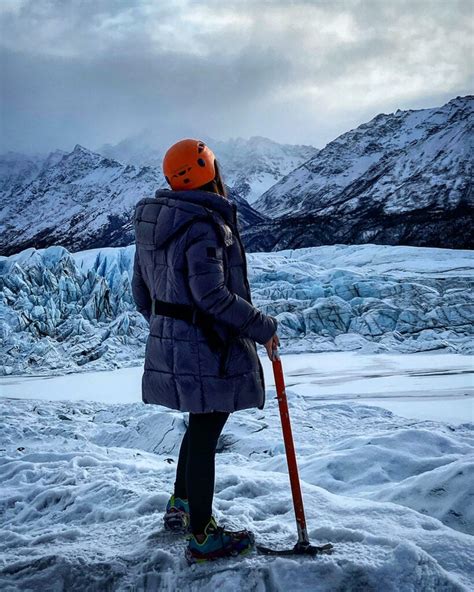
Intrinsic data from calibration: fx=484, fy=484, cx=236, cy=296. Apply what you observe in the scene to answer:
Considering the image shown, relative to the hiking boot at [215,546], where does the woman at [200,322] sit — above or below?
above

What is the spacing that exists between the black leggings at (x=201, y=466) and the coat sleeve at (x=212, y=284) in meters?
0.32

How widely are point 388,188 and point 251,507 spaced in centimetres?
5858

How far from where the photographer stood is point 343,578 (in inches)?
55.3

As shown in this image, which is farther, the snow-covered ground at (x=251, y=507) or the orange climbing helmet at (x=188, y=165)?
the orange climbing helmet at (x=188, y=165)

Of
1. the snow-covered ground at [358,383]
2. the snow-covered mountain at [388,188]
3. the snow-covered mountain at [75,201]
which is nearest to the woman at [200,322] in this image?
the snow-covered ground at [358,383]

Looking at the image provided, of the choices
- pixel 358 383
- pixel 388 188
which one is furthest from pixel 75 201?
pixel 358 383

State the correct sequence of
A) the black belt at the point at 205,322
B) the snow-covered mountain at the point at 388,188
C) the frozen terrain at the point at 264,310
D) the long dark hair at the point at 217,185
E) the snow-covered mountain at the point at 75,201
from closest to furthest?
the black belt at the point at 205,322 < the long dark hair at the point at 217,185 < the frozen terrain at the point at 264,310 < the snow-covered mountain at the point at 388,188 < the snow-covered mountain at the point at 75,201

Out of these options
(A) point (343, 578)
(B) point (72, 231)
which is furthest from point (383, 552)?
(B) point (72, 231)

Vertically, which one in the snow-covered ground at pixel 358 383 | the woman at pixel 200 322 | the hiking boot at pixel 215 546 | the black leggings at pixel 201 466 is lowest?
the snow-covered ground at pixel 358 383

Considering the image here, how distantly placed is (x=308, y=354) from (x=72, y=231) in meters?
59.0

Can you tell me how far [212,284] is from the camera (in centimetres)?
150

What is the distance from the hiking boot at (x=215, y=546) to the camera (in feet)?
5.10

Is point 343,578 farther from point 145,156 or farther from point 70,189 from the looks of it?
point 145,156

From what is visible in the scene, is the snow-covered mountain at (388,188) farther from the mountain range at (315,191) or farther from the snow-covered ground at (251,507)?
the snow-covered ground at (251,507)
